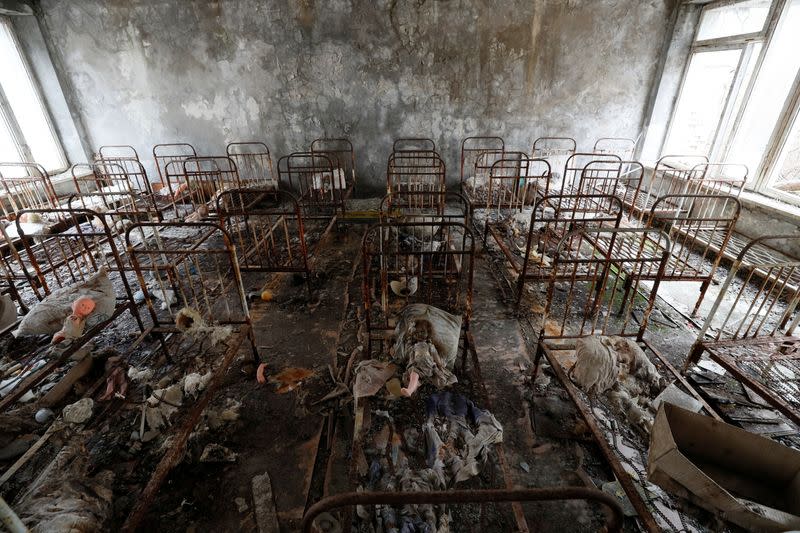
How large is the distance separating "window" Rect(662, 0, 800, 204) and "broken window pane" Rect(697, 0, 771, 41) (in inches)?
0.6

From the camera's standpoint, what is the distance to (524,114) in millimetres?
8586

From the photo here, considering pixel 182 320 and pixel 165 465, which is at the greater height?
pixel 182 320

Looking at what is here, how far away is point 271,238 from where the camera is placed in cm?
509

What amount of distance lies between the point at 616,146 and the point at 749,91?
8.10 feet

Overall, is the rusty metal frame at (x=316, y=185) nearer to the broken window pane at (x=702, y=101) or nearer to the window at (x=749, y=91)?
the window at (x=749, y=91)

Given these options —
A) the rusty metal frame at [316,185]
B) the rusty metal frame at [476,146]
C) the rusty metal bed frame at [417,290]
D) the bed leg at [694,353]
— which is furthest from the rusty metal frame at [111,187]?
the bed leg at [694,353]

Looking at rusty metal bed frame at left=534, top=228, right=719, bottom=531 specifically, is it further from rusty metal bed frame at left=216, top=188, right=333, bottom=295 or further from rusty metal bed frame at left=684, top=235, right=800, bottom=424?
rusty metal bed frame at left=216, top=188, right=333, bottom=295

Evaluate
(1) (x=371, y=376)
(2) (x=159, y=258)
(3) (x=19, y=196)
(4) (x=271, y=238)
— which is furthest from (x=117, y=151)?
(1) (x=371, y=376)

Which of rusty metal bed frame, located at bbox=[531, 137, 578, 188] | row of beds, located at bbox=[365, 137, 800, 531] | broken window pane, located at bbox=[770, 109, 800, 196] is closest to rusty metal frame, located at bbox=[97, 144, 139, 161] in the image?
row of beds, located at bbox=[365, 137, 800, 531]

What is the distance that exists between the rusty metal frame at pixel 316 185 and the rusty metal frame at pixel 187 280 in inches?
77.5

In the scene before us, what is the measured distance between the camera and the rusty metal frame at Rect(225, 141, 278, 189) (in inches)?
348

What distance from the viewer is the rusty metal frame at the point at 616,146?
8.77 m

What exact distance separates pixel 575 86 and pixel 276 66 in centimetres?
673

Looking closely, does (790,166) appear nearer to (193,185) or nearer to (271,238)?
(271,238)
